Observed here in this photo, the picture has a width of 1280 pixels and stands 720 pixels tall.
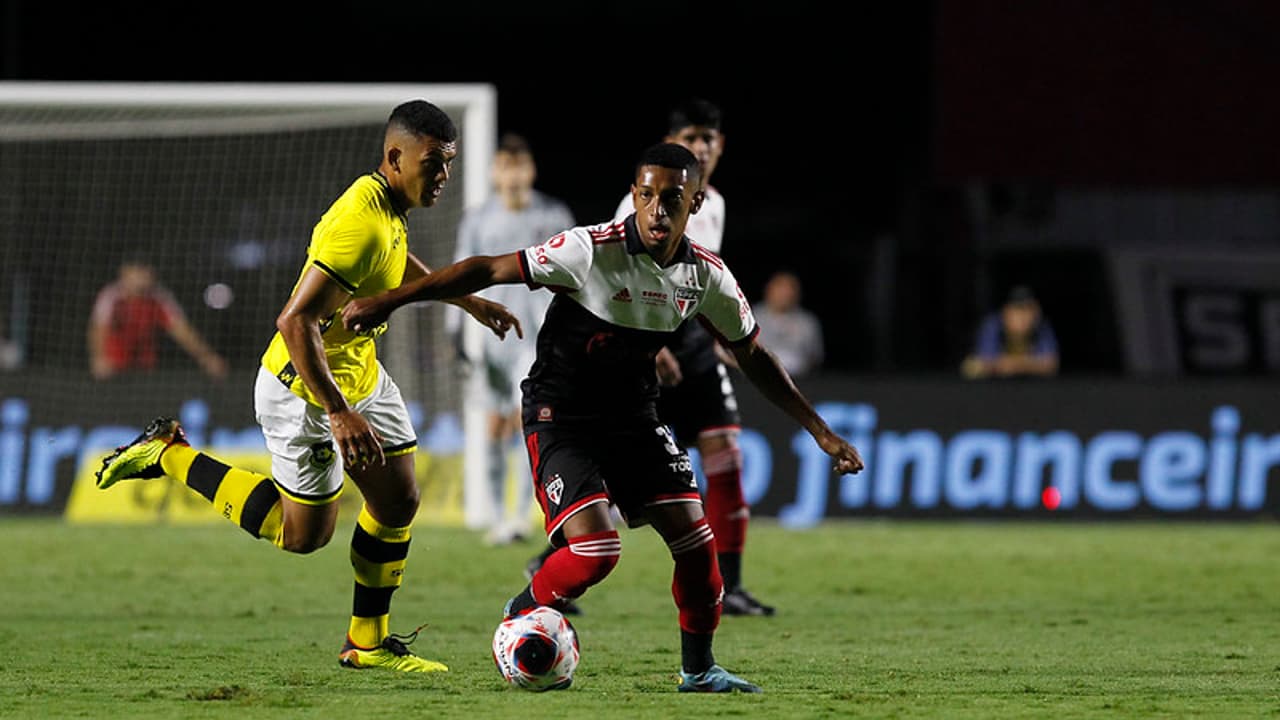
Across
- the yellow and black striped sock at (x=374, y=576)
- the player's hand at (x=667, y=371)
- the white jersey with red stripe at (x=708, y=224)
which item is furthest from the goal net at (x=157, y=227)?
the yellow and black striped sock at (x=374, y=576)

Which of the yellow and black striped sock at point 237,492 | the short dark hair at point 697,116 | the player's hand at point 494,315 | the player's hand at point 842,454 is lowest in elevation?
the yellow and black striped sock at point 237,492

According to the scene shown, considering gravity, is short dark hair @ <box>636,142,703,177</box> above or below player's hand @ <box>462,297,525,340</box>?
above

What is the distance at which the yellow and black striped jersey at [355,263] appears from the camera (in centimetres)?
620

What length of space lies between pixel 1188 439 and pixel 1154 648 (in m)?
7.05

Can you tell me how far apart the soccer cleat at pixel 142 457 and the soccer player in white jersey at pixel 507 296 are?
4.32 m

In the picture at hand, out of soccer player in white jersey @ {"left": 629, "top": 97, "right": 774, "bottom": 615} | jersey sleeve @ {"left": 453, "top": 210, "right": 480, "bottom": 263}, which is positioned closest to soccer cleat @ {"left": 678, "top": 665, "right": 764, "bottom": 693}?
soccer player in white jersey @ {"left": 629, "top": 97, "right": 774, "bottom": 615}

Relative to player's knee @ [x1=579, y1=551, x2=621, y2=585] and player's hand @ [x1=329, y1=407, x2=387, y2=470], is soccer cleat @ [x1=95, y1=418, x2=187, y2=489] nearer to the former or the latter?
player's hand @ [x1=329, y1=407, x2=387, y2=470]

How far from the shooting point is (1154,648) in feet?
24.7

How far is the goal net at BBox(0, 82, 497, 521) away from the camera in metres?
13.3

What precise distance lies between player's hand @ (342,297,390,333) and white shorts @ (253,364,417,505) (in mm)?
961

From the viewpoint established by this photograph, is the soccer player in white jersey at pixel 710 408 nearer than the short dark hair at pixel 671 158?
No

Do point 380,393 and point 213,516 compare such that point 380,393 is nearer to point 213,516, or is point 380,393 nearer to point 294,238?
point 213,516

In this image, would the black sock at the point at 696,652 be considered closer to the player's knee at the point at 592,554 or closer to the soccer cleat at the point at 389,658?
the player's knee at the point at 592,554

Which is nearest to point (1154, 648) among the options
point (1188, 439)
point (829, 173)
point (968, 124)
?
point (1188, 439)
